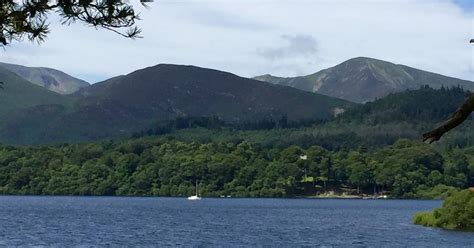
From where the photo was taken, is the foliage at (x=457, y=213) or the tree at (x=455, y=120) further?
the foliage at (x=457, y=213)

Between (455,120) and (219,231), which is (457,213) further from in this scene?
(455,120)

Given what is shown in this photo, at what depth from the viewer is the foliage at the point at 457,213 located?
11841 cm

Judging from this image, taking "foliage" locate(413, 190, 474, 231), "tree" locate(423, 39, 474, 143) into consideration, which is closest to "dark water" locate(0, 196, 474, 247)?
"foliage" locate(413, 190, 474, 231)

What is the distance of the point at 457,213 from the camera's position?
122625mm

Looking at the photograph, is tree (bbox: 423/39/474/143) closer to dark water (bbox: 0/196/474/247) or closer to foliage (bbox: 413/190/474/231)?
dark water (bbox: 0/196/474/247)

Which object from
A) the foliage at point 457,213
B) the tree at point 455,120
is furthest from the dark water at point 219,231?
the tree at point 455,120

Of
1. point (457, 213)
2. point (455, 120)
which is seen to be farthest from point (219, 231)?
point (455, 120)

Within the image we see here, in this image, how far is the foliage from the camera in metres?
118

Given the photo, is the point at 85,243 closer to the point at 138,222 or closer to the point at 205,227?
the point at 205,227

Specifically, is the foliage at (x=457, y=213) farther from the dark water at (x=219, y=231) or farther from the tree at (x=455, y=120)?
the tree at (x=455, y=120)

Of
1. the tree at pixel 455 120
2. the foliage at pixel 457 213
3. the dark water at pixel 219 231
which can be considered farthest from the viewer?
the foliage at pixel 457 213

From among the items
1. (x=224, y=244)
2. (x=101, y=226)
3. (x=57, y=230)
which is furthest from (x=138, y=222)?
(x=224, y=244)

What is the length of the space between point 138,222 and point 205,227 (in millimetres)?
17298

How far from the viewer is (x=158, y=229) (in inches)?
5089
